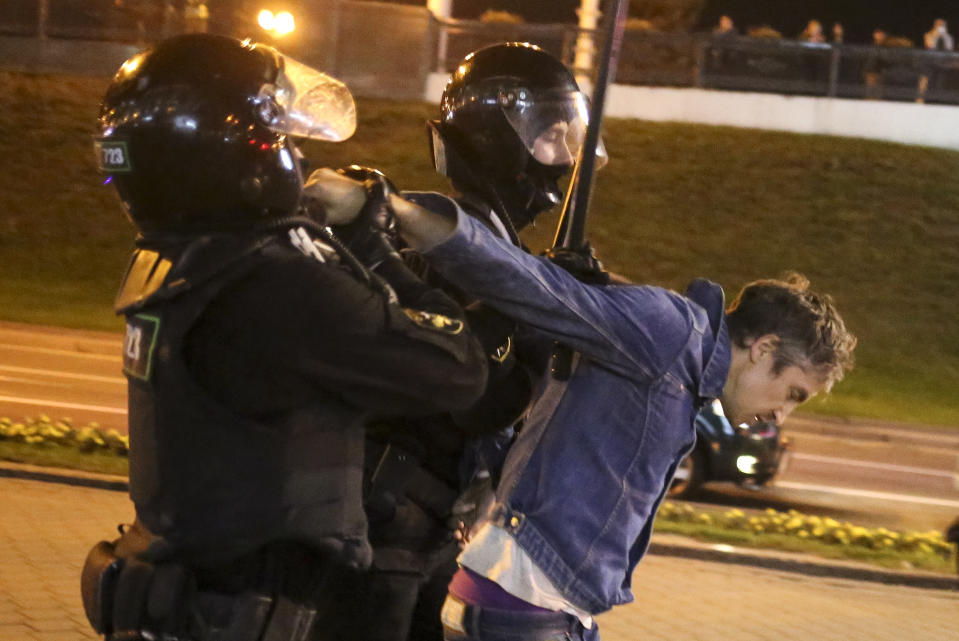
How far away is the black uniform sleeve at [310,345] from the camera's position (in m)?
2.18

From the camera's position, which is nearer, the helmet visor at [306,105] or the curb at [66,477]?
the helmet visor at [306,105]

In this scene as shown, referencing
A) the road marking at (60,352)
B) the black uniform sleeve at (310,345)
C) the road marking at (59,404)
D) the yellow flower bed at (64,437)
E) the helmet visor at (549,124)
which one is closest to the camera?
the black uniform sleeve at (310,345)

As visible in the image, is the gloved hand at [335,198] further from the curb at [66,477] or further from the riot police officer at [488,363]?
the curb at [66,477]

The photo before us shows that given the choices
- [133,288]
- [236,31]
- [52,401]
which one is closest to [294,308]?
[133,288]

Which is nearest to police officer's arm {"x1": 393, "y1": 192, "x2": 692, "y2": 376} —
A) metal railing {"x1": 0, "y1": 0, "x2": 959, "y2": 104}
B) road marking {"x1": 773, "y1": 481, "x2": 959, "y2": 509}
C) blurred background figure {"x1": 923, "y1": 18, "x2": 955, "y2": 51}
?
road marking {"x1": 773, "y1": 481, "x2": 959, "y2": 509}

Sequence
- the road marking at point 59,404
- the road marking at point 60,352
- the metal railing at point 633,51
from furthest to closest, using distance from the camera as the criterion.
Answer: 1. the metal railing at point 633,51
2. the road marking at point 60,352
3. the road marking at point 59,404

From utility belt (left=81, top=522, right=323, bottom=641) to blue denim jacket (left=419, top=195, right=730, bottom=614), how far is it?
47 cm

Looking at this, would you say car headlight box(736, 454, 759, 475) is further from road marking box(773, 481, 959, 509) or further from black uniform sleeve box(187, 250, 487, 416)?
black uniform sleeve box(187, 250, 487, 416)

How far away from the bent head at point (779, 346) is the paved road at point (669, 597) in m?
4.14

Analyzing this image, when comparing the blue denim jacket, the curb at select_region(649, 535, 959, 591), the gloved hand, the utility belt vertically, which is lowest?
the curb at select_region(649, 535, 959, 591)

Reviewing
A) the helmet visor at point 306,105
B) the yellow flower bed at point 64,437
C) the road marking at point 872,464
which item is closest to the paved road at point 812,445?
the road marking at point 872,464

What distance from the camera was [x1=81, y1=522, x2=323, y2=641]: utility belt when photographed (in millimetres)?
2283

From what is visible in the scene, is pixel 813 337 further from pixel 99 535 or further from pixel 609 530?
pixel 99 535

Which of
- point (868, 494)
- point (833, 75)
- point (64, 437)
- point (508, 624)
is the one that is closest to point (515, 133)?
point (508, 624)
